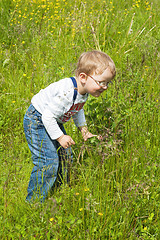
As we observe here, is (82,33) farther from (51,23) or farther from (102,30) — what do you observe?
(51,23)

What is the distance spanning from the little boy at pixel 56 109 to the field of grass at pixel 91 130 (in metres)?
0.14

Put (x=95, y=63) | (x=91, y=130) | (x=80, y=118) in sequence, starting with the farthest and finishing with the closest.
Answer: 1. (x=91, y=130)
2. (x=80, y=118)
3. (x=95, y=63)

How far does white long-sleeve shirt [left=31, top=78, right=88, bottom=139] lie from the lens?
6.76 feet

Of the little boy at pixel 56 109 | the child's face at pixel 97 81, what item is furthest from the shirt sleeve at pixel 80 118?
the child's face at pixel 97 81

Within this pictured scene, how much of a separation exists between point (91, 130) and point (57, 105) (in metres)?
0.61

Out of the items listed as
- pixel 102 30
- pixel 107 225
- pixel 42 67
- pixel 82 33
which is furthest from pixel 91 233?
pixel 102 30

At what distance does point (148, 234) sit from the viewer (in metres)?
1.94

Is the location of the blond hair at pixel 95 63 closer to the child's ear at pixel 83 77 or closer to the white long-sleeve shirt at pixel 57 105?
the child's ear at pixel 83 77

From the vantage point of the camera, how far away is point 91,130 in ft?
8.45

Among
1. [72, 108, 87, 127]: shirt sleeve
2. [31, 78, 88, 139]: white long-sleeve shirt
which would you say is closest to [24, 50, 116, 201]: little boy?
[31, 78, 88, 139]: white long-sleeve shirt

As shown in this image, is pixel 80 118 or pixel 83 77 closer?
pixel 83 77

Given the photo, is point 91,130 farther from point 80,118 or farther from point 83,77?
point 83,77

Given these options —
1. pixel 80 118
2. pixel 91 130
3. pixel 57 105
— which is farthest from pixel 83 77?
pixel 91 130

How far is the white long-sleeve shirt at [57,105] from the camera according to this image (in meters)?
2.06
